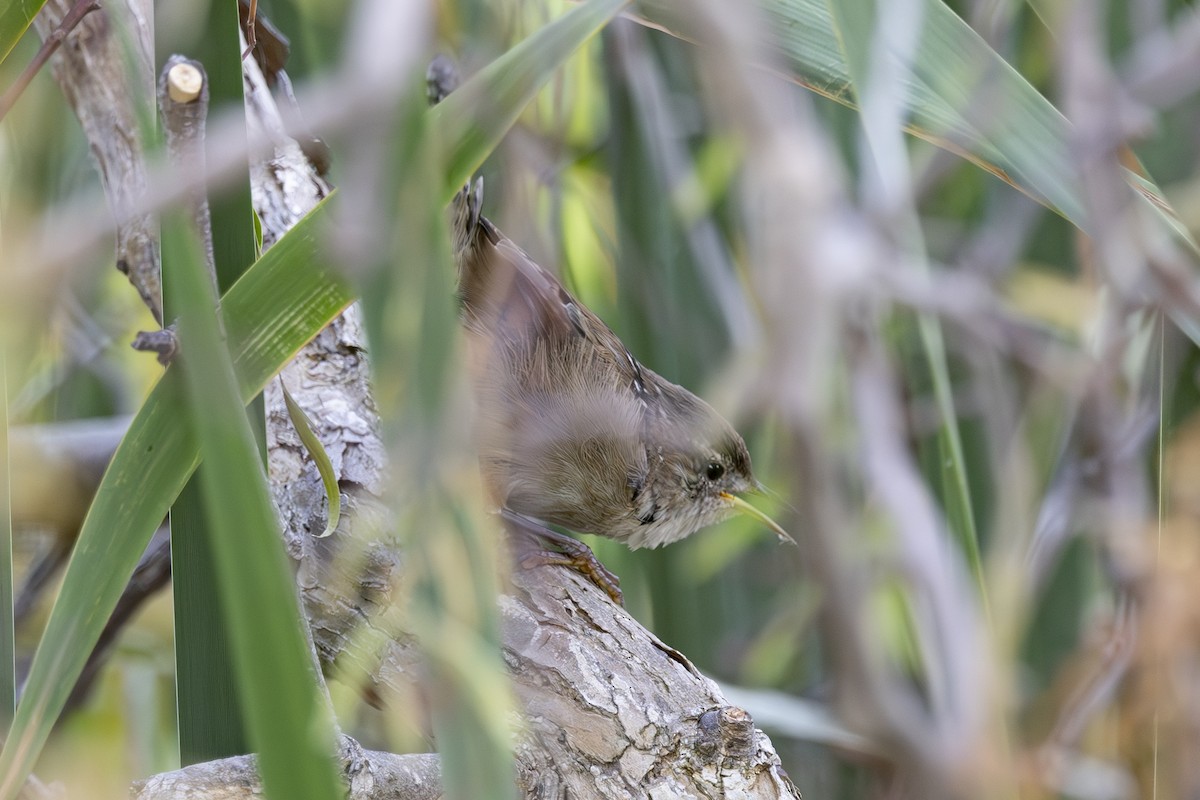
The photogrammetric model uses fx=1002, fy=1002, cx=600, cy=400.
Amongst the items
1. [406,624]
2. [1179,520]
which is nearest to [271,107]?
[406,624]

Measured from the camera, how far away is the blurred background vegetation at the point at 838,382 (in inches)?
62.9

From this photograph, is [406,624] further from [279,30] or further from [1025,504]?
[1025,504]

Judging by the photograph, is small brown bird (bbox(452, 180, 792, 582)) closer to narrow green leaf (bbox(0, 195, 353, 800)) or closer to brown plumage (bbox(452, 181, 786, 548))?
brown plumage (bbox(452, 181, 786, 548))

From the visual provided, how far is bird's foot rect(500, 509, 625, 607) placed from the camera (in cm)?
133

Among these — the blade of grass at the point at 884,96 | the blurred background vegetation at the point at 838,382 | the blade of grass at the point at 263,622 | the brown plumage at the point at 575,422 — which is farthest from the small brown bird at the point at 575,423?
the blade of grass at the point at 263,622

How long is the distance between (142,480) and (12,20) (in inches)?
18.6

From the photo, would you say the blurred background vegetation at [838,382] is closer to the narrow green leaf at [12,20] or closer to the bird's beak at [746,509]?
the bird's beak at [746,509]

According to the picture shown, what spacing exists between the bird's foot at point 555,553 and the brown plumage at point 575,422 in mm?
66

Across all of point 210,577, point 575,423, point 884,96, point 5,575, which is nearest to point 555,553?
point 575,423

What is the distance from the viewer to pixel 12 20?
88 centimetres

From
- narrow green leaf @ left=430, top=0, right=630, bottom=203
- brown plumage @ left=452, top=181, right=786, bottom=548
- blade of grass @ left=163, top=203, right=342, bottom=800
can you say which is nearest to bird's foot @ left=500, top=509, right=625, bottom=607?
brown plumage @ left=452, top=181, right=786, bottom=548

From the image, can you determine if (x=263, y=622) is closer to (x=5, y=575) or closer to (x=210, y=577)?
(x=210, y=577)

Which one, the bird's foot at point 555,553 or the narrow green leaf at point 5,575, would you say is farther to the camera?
the bird's foot at point 555,553

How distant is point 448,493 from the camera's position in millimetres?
477
